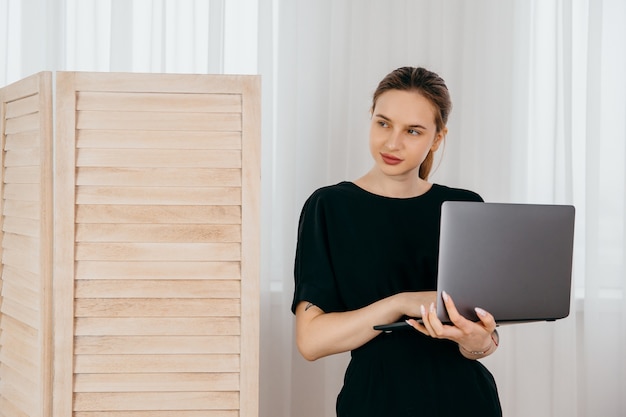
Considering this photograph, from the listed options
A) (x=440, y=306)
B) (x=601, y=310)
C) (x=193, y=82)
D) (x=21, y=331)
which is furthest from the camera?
(x=601, y=310)

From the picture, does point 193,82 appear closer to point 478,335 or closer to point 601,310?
point 478,335

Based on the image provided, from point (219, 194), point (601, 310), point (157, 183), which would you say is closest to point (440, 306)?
point (219, 194)

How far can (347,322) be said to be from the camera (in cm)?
165

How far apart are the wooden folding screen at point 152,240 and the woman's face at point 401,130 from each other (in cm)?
30

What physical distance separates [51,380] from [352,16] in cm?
146

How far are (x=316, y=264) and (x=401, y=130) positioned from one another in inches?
14.8

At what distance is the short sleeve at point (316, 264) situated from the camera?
1716mm

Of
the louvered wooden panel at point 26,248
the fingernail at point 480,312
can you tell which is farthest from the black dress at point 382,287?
the louvered wooden panel at point 26,248

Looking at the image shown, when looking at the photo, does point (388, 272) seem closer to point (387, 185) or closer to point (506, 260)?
point (387, 185)

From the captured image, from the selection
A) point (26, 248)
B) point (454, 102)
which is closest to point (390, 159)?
point (454, 102)

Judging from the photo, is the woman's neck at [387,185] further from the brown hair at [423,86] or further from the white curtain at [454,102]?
the white curtain at [454,102]

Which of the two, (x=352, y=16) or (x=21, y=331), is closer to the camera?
(x=21, y=331)

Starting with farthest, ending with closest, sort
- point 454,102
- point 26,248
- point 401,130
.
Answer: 1. point 454,102
2. point 26,248
3. point 401,130

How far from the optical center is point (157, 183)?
1.79 meters
